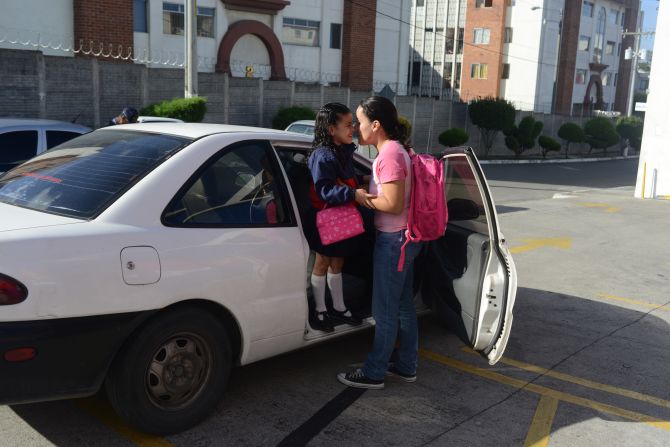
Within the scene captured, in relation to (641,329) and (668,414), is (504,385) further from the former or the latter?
(641,329)

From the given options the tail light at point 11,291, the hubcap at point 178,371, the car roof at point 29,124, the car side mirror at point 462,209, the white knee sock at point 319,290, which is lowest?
the hubcap at point 178,371

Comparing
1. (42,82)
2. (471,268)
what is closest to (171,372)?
(471,268)

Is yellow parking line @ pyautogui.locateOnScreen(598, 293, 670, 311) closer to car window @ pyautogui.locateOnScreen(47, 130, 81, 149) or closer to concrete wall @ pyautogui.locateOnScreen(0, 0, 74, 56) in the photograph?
car window @ pyautogui.locateOnScreen(47, 130, 81, 149)

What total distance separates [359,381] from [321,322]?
46 cm

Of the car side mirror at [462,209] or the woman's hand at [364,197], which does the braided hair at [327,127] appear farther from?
the car side mirror at [462,209]

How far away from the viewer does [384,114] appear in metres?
4.18

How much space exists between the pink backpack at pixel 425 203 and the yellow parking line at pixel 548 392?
4.10ft

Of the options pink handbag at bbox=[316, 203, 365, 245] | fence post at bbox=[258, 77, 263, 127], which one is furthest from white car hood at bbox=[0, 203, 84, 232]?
fence post at bbox=[258, 77, 263, 127]

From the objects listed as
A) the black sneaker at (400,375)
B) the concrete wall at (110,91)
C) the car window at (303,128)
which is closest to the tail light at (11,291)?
the black sneaker at (400,375)

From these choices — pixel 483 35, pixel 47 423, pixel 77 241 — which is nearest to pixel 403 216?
pixel 77 241

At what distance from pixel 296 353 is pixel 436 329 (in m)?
1.40

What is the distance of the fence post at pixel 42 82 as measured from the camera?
640 inches

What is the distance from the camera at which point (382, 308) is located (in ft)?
14.2

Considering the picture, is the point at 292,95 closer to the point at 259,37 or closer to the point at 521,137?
the point at 259,37
